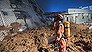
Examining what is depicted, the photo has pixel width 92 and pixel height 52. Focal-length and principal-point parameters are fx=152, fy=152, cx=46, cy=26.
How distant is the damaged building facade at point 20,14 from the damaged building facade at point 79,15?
2.21 meters

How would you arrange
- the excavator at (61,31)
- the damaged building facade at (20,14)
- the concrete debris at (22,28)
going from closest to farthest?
the excavator at (61,31)
the concrete debris at (22,28)
the damaged building facade at (20,14)

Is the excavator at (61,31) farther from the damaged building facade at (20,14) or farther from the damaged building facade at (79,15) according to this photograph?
the damaged building facade at (79,15)

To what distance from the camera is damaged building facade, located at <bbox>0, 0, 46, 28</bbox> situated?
9.27 m

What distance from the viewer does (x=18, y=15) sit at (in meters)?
9.97

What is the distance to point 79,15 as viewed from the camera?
450 inches

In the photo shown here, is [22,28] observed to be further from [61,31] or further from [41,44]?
[61,31]

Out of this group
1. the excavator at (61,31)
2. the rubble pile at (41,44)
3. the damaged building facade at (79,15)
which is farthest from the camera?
the damaged building facade at (79,15)

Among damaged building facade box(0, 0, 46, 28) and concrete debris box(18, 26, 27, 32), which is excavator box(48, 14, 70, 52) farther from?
damaged building facade box(0, 0, 46, 28)

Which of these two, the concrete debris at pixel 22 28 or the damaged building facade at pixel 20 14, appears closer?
the concrete debris at pixel 22 28

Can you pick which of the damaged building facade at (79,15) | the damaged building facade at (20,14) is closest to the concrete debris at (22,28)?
the damaged building facade at (20,14)

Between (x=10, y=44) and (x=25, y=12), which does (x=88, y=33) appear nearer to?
(x=10, y=44)

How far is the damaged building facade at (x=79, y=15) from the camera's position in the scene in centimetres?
1065

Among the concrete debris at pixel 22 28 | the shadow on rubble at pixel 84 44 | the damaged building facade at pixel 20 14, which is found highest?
the damaged building facade at pixel 20 14

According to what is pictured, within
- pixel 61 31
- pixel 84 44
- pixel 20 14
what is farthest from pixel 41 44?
pixel 20 14
